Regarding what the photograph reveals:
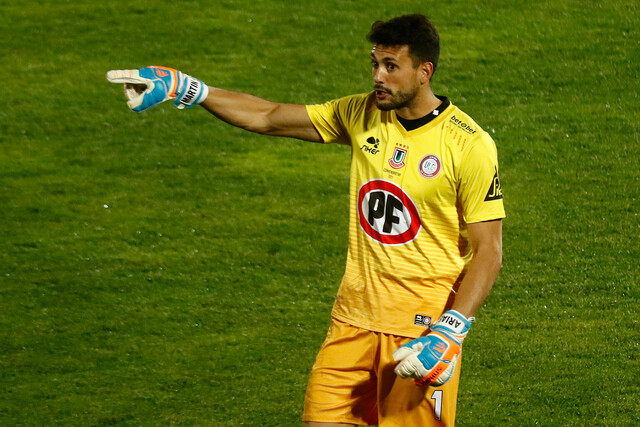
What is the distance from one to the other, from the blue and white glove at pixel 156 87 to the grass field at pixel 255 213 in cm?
262

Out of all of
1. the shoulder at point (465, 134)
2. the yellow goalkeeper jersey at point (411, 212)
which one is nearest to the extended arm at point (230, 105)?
the yellow goalkeeper jersey at point (411, 212)

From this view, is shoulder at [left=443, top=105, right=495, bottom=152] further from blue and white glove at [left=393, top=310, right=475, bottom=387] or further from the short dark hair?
blue and white glove at [left=393, top=310, right=475, bottom=387]

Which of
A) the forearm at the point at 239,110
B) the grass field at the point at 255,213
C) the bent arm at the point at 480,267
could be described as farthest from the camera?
the grass field at the point at 255,213

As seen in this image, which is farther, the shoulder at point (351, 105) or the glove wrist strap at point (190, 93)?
the glove wrist strap at point (190, 93)

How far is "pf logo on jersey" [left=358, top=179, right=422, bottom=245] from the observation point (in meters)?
5.38

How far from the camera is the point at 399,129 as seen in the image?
5461 mm

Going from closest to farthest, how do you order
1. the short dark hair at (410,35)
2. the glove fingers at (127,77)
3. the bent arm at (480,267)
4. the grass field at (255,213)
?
the bent arm at (480,267), the short dark hair at (410,35), the glove fingers at (127,77), the grass field at (255,213)

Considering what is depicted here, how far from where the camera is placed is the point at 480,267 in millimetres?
5113

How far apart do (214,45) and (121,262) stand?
213 inches

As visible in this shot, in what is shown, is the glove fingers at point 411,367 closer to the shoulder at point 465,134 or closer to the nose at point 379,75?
the shoulder at point 465,134

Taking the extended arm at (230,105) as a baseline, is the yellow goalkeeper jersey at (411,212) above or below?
below

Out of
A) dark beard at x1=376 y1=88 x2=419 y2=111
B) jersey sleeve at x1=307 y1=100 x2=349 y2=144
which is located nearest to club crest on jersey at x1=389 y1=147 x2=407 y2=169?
dark beard at x1=376 y1=88 x2=419 y2=111

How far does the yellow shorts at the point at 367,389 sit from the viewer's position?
542 centimetres

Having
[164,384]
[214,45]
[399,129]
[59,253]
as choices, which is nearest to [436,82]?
[214,45]
